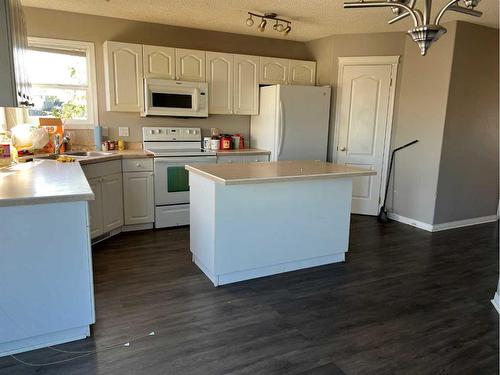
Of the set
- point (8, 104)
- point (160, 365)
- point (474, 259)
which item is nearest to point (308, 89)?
point (474, 259)

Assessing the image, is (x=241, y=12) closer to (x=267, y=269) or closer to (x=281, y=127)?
(x=281, y=127)

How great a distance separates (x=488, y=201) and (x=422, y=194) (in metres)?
1.09

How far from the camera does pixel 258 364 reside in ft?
6.33

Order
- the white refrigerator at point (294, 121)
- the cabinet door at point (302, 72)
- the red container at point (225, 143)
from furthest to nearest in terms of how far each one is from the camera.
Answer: the cabinet door at point (302, 72)
the red container at point (225, 143)
the white refrigerator at point (294, 121)

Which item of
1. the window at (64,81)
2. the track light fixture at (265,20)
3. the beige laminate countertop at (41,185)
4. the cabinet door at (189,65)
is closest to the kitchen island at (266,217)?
the beige laminate countertop at (41,185)

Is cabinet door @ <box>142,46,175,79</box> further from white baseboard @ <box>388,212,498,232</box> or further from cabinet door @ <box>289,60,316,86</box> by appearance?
white baseboard @ <box>388,212,498,232</box>

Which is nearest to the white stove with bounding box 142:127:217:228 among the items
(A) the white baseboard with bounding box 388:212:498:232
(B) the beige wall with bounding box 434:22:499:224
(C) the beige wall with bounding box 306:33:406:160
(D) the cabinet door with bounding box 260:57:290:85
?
(D) the cabinet door with bounding box 260:57:290:85

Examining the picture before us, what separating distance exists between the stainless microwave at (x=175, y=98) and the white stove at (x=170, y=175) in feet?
1.11

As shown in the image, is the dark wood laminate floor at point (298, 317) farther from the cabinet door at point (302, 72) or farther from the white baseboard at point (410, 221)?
the cabinet door at point (302, 72)

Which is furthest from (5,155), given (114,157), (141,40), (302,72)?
(302,72)

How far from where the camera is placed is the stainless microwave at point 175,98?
4.14 meters

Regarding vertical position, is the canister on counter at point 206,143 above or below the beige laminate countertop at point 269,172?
above

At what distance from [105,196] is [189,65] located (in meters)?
1.84

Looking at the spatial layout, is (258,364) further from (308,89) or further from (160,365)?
(308,89)
